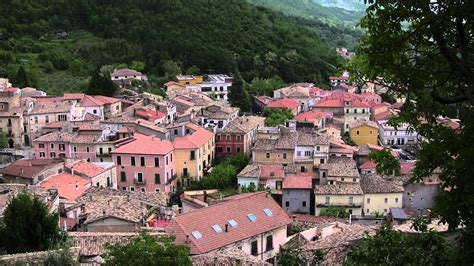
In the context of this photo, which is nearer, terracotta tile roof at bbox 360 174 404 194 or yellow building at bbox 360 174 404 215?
yellow building at bbox 360 174 404 215

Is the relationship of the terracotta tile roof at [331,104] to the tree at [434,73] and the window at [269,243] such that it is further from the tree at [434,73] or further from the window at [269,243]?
the tree at [434,73]

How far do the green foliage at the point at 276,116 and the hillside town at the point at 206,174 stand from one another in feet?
3.23

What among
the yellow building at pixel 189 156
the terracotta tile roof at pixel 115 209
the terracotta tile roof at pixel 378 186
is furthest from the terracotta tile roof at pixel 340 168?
the terracotta tile roof at pixel 115 209

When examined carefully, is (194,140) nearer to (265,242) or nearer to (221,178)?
(221,178)

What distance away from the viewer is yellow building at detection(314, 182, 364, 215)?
32.8 meters

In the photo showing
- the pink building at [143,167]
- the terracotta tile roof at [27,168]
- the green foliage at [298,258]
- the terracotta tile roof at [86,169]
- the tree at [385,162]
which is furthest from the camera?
the pink building at [143,167]

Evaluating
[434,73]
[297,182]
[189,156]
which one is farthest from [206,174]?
[434,73]

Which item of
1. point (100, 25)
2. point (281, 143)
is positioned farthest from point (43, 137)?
point (100, 25)

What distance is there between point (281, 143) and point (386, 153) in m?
31.3

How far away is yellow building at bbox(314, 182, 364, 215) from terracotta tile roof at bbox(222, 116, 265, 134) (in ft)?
36.1

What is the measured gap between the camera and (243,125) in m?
43.8

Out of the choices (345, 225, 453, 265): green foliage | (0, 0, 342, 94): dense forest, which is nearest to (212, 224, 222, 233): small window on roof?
(345, 225, 453, 265): green foliage

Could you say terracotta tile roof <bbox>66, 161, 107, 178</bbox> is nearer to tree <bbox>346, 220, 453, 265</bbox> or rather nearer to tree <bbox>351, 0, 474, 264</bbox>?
tree <bbox>346, 220, 453, 265</bbox>

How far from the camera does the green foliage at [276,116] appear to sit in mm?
48781
